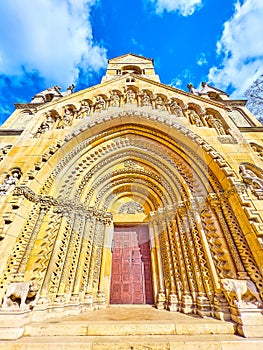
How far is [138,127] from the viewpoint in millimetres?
6617

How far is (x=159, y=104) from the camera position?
6816 millimetres

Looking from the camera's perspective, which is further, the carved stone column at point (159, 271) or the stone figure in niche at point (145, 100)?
the stone figure in niche at point (145, 100)

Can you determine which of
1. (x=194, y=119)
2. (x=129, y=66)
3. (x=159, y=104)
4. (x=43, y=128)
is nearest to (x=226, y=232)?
(x=194, y=119)

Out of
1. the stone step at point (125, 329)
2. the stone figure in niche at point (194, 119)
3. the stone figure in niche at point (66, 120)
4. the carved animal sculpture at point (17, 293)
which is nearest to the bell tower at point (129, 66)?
the stone figure in niche at point (66, 120)

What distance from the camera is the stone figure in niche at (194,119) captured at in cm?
609

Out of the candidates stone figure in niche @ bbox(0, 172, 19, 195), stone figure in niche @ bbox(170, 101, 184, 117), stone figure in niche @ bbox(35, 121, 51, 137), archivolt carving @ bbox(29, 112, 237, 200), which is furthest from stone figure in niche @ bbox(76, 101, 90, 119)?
stone figure in niche @ bbox(170, 101, 184, 117)

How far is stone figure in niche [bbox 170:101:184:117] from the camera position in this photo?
20.9ft

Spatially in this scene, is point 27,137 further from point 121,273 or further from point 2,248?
point 121,273

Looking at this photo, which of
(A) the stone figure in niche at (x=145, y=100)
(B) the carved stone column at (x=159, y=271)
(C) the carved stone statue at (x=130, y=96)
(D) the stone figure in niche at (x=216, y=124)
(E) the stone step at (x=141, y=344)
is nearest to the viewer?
(E) the stone step at (x=141, y=344)

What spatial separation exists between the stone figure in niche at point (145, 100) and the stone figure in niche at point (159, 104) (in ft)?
1.00

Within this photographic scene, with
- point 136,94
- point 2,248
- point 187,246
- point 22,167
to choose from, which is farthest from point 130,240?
point 136,94

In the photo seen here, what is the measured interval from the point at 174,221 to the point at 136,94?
5.80m

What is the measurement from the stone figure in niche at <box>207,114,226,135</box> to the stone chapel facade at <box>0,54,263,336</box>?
0.15 ft

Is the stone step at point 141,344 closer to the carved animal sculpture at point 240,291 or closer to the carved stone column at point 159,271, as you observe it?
the carved animal sculpture at point 240,291
